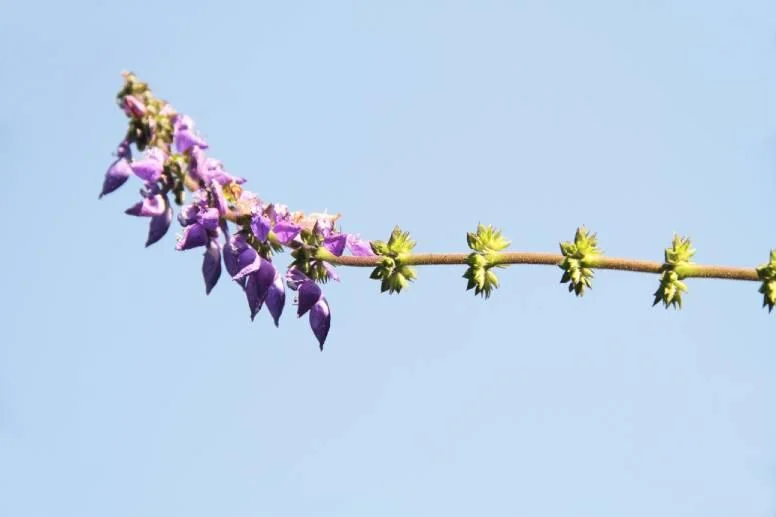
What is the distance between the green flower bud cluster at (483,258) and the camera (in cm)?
840

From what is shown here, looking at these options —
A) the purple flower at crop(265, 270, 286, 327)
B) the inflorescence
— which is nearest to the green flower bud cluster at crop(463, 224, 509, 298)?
the inflorescence

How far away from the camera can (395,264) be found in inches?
329

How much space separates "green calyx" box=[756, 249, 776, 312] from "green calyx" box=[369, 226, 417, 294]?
1.99m

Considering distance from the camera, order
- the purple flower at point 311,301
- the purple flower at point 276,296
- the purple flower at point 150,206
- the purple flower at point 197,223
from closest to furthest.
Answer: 1. the purple flower at point 150,206
2. the purple flower at point 197,223
3. the purple flower at point 276,296
4. the purple flower at point 311,301

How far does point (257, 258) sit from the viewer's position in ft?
27.4

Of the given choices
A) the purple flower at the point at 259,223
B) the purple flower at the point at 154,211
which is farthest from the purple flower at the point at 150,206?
the purple flower at the point at 259,223

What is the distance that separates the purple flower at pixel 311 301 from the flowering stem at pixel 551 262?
237 mm

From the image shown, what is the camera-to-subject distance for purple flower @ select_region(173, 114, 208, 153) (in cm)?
797

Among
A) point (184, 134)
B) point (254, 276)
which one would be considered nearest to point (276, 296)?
point (254, 276)

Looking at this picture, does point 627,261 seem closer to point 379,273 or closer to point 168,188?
point 379,273

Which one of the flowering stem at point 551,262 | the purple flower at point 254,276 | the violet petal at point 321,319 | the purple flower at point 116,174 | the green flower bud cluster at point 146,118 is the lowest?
the violet petal at point 321,319

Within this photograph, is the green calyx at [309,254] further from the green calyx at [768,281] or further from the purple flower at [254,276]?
the green calyx at [768,281]

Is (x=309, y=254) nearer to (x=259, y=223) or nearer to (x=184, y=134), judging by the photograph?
(x=259, y=223)

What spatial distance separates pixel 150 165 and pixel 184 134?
26cm
